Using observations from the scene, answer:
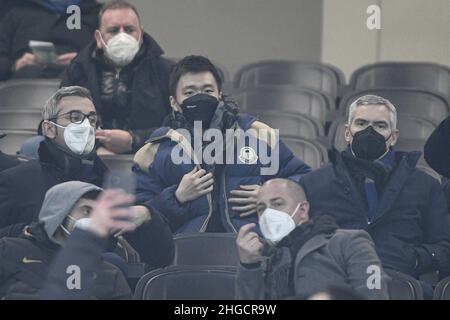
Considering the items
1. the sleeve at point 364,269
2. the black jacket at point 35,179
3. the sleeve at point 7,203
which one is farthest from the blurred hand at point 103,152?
the sleeve at point 364,269

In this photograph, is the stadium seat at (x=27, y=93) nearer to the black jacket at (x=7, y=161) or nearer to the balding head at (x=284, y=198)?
the black jacket at (x=7, y=161)

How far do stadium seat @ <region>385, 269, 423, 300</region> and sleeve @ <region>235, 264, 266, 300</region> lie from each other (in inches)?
17.1

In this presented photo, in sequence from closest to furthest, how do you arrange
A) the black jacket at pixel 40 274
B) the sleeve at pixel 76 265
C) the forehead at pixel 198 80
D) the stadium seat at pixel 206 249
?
1. the sleeve at pixel 76 265
2. the black jacket at pixel 40 274
3. the stadium seat at pixel 206 249
4. the forehead at pixel 198 80

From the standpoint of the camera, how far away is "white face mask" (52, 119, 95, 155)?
5145 millimetres

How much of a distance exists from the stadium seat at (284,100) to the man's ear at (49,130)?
1325mm

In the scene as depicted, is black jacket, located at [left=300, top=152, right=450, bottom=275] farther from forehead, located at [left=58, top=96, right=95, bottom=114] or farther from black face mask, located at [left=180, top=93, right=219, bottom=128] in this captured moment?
forehead, located at [left=58, top=96, right=95, bottom=114]

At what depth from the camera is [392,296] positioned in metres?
4.48

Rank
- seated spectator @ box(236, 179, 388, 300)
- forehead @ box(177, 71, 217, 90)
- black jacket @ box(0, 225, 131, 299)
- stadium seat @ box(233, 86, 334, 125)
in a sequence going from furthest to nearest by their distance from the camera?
stadium seat @ box(233, 86, 334, 125) < forehead @ box(177, 71, 217, 90) < seated spectator @ box(236, 179, 388, 300) < black jacket @ box(0, 225, 131, 299)

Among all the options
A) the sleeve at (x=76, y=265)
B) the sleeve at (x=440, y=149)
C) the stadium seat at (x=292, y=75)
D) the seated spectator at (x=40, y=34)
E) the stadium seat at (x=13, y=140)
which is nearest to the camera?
the sleeve at (x=76, y=265)

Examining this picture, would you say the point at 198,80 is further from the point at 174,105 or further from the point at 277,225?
the point at 277,225

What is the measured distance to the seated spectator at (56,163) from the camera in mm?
4875

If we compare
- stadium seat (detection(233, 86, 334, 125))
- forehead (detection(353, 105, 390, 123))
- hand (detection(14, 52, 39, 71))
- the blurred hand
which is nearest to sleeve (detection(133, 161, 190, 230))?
the blurred hand

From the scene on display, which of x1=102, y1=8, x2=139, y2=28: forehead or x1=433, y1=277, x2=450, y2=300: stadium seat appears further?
x1=102, y1=8, x2=139, y2=28: forehead
